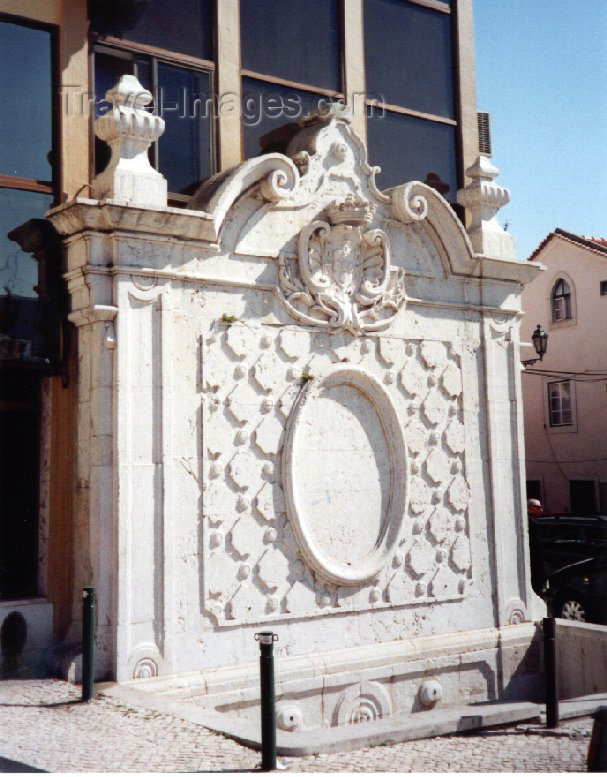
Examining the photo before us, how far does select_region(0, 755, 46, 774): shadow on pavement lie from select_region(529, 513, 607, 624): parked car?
9.25m

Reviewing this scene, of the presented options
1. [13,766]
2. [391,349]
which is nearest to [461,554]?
[391,349]

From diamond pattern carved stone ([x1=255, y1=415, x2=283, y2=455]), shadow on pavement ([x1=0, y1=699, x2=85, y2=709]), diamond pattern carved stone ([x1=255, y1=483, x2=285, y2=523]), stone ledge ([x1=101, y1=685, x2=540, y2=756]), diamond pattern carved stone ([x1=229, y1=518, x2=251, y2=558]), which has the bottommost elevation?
stone ledge ([x1=101, y1=685, x2=540, y2=756])

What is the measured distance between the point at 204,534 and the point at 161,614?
0.80 metres

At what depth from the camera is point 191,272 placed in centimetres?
888

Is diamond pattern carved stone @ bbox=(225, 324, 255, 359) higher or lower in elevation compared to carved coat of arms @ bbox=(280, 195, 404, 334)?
lower

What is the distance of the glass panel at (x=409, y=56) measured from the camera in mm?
11531

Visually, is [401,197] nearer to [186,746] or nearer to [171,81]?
[171,81]

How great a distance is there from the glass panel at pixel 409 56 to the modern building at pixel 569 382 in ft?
48.9

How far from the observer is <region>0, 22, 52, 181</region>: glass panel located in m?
8.88

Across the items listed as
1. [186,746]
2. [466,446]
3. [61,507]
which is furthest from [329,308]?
[186,746]

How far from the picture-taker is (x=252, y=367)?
30.2 feet

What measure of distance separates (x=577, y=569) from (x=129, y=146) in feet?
32.8

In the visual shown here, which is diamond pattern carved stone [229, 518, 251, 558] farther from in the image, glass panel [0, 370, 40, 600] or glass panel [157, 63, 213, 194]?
glass panel [157, 63, 213, 194]

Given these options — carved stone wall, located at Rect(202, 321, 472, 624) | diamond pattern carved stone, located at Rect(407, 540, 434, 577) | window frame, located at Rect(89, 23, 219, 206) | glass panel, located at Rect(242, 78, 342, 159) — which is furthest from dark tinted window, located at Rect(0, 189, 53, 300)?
diamond pattern carved stone, located at Rect(407, 540, 434, 577)
